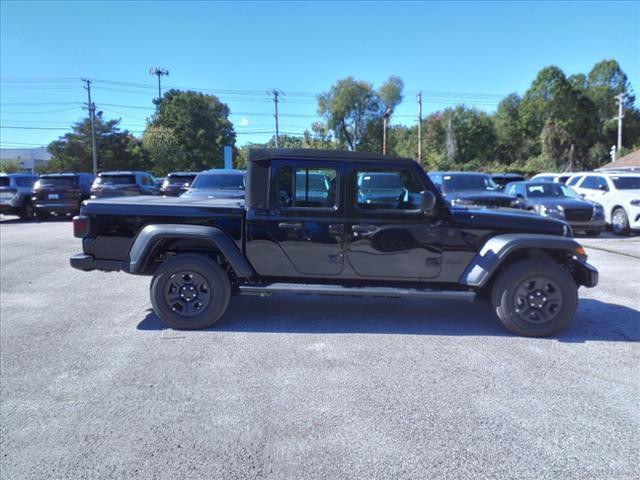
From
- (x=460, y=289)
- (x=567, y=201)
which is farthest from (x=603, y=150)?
(x=460, y=289)

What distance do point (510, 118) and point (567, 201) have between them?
5213 centimetres

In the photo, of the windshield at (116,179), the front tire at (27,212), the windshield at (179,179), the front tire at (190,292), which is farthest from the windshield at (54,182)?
the front tire at (190,292)

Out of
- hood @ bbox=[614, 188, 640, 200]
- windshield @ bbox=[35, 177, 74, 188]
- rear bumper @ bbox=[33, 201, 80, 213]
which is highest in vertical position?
windshield @ bbox=[35, 177, 74, 188]

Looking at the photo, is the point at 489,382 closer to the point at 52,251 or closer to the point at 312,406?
the point at 312,406

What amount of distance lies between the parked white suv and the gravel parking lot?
27.3ft

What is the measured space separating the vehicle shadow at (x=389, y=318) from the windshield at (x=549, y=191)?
8.28 m

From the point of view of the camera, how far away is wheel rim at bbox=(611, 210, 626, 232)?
13039mm

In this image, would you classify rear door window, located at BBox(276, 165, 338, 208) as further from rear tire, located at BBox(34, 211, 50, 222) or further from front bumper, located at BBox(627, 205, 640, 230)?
rear tire, located at BBox(34, 211, 50, 222)

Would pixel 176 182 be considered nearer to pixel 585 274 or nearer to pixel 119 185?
pixel 119 185

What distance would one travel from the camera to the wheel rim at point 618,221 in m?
13.0

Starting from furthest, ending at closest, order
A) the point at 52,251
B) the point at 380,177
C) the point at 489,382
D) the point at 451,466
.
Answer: the point at 52,251 < the point at 380,177 < the point at 489,382 < the point at 451,466

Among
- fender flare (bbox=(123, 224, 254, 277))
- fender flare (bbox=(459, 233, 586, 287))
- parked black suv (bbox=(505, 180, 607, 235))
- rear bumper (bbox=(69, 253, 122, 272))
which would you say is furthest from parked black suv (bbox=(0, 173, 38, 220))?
fender flare (bbox=(459, 233, 586, 287))

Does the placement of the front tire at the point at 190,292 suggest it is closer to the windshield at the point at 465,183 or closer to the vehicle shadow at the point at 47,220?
the windshield at the point at 465,183

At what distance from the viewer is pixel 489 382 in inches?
147
